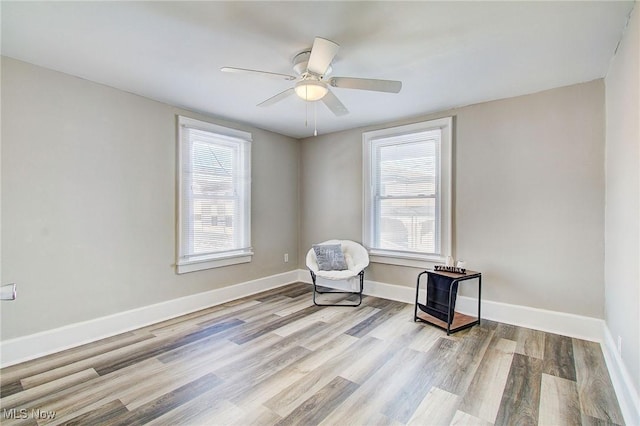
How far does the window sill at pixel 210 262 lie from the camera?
3531 millimetres

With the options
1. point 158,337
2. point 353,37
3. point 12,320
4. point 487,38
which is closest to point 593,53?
point 487,38

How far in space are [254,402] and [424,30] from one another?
2.64 meters

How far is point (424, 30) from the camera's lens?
6.55ft

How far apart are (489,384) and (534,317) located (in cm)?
139

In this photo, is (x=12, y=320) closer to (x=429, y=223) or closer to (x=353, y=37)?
(x=353, y=37)

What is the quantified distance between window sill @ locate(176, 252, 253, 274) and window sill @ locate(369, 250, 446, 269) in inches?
69.9

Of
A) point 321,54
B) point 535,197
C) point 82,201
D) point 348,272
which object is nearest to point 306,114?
point 321,54

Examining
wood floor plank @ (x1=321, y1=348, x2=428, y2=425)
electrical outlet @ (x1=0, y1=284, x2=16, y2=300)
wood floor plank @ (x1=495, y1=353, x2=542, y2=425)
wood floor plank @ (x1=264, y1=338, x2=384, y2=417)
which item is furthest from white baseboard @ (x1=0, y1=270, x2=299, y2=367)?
wood floor plank @ (x1=495, y1=353, x2=542, y2=425)

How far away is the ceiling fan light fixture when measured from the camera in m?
2.23

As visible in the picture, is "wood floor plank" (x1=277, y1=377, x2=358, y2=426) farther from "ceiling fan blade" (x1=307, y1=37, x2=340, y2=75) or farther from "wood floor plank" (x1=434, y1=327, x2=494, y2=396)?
"ceiling fan blade" (x1=307, y1=37, x2=340, y2=75)

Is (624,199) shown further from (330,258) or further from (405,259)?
(330,258)

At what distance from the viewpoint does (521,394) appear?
2.02 meters

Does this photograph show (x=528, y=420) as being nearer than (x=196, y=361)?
Yes

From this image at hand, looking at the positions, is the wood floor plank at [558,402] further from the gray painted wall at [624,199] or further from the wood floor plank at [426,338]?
the wood floor plank at [426,338]
